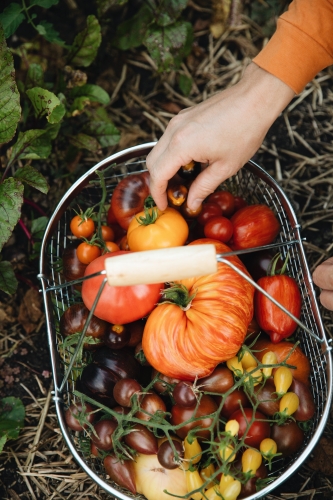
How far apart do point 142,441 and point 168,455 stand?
3.0 inches

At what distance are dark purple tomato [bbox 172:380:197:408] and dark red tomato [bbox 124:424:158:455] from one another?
0.10 m

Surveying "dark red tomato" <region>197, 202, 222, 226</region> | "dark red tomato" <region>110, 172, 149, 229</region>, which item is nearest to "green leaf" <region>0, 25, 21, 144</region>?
"dark red tomato" <region>110, 172, 149, 229</region>

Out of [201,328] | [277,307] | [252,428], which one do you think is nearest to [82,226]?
[201,328]

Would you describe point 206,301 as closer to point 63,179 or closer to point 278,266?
point 278,266

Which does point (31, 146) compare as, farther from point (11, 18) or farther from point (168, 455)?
point (168, 455)

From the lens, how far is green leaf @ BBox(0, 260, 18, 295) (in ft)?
4.66

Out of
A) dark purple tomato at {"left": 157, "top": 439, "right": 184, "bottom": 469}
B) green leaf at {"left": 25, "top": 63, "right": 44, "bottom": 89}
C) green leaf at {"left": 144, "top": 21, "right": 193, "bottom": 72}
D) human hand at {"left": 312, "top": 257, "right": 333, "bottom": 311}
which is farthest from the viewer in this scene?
green leaf at {"left": 144, "top": 21, "right": 193, "bottom": 72}

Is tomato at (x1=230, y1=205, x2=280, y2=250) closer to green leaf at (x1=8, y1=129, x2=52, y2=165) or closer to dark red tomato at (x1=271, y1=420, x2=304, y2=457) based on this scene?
dark red tomato at (x1=271, y1=420, x2=304, y2=457)

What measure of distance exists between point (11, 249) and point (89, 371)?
2.19 feet

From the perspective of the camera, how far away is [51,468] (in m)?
1.42

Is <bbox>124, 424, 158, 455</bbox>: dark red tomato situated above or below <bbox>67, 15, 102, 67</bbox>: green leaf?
below

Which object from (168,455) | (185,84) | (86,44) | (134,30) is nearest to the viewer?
(168,455)

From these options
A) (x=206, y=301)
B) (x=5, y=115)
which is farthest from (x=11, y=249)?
(x=206, y=301)

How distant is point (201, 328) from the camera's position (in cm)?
107
